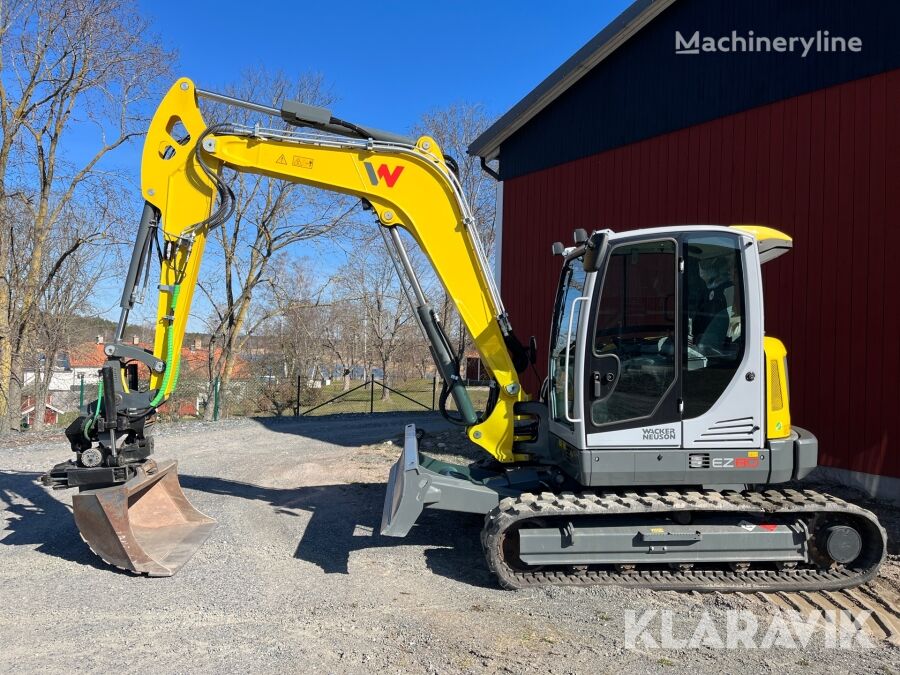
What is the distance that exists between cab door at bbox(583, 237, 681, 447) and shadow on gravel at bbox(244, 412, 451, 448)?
7529 millimetres

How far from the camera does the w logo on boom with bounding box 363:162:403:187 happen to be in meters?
5.25

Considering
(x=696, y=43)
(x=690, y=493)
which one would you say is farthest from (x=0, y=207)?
(x=690, y=493)

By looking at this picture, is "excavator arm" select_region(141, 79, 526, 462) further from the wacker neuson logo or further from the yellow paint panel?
the wacker neuson logo

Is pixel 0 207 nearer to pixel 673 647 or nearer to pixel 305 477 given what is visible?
pixel 305 477

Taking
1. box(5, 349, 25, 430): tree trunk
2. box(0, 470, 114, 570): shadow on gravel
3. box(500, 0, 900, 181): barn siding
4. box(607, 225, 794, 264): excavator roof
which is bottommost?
box(0, 470, 114, 570): shadow on gravel

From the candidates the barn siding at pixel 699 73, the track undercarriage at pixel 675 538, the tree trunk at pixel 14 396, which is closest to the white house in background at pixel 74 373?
the tree trunk at pixel 14 396

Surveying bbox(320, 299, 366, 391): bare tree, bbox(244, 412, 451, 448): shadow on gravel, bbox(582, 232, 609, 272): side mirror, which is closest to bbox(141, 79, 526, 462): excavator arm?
bbox(582, 232, 609, 272): side mirror

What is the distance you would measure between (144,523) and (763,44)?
9.38 meters

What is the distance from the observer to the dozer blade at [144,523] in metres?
4.54

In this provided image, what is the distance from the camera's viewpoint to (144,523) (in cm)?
536

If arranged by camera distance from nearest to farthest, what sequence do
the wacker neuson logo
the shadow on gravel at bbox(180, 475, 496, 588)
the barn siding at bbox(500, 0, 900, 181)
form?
the shadow on gravel at bbox(180, 475, 496, 588) < the barn siding at bbox(500, 0, 900, 181) < the wacker neuson logo

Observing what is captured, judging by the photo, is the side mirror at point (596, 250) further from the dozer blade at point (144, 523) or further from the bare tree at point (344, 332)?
the bare tree at point (344, 332)

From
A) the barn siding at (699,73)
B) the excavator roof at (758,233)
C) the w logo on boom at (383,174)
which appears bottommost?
the excavator roof at (758,233)

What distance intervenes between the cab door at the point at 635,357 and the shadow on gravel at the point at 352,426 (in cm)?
753
